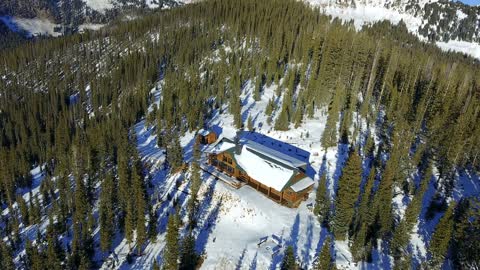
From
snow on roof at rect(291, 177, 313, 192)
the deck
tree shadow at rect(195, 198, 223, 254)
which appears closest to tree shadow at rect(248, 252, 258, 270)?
tree shadow at rect(195, 198, 223, 254)

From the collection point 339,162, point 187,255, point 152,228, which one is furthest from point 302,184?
point 152,228

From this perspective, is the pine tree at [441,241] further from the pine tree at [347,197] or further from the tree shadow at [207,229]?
the tree shadow at [207,229]

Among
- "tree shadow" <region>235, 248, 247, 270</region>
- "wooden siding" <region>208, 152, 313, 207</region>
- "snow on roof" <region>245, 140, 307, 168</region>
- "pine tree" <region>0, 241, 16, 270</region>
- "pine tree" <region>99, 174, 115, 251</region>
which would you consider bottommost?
"pine tree" <region>0, 241, 16, 270</region>

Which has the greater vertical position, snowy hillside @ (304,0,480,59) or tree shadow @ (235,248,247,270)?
snowy hillside @ (304,0,480,59)

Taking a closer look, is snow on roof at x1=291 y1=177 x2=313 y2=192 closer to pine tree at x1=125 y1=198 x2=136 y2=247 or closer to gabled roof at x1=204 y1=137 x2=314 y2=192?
gabled roof at x1=204 y1=137 x2=314 y2=192

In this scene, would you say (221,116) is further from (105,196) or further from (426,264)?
(426,264)

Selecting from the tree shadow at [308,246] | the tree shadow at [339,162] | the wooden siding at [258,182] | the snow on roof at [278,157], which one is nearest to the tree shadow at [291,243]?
the tree shadow at [308,246]

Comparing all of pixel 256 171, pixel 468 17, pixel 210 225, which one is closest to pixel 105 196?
pixel 210 225
